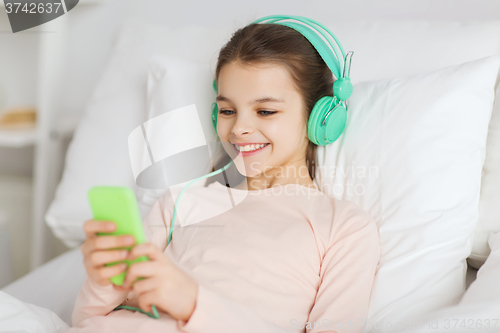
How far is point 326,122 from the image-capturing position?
89cm

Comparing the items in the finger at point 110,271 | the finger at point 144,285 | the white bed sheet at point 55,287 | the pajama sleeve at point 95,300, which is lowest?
the white bed sheet at point 55,287

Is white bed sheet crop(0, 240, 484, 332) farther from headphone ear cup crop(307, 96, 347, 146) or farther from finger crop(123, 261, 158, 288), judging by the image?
headphone ear cup crop(307, 96, 347, 146)

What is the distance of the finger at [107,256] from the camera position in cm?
A: 51

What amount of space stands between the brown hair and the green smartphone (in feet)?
1.74

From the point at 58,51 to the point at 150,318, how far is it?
4.03 feet

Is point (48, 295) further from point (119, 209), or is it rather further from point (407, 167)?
point (407, 167)

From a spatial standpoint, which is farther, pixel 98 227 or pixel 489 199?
pixel 489 199

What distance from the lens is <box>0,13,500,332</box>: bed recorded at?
0.74 meters

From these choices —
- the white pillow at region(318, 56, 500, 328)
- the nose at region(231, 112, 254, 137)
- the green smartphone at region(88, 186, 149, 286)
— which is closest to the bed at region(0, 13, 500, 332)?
the white pillow at region(318, 56, 500, 328)

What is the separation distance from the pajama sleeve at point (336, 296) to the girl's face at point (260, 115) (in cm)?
21

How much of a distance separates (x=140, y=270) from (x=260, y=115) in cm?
49

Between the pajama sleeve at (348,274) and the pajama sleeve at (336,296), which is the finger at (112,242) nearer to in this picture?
the pajama sleeve at (336,296)
